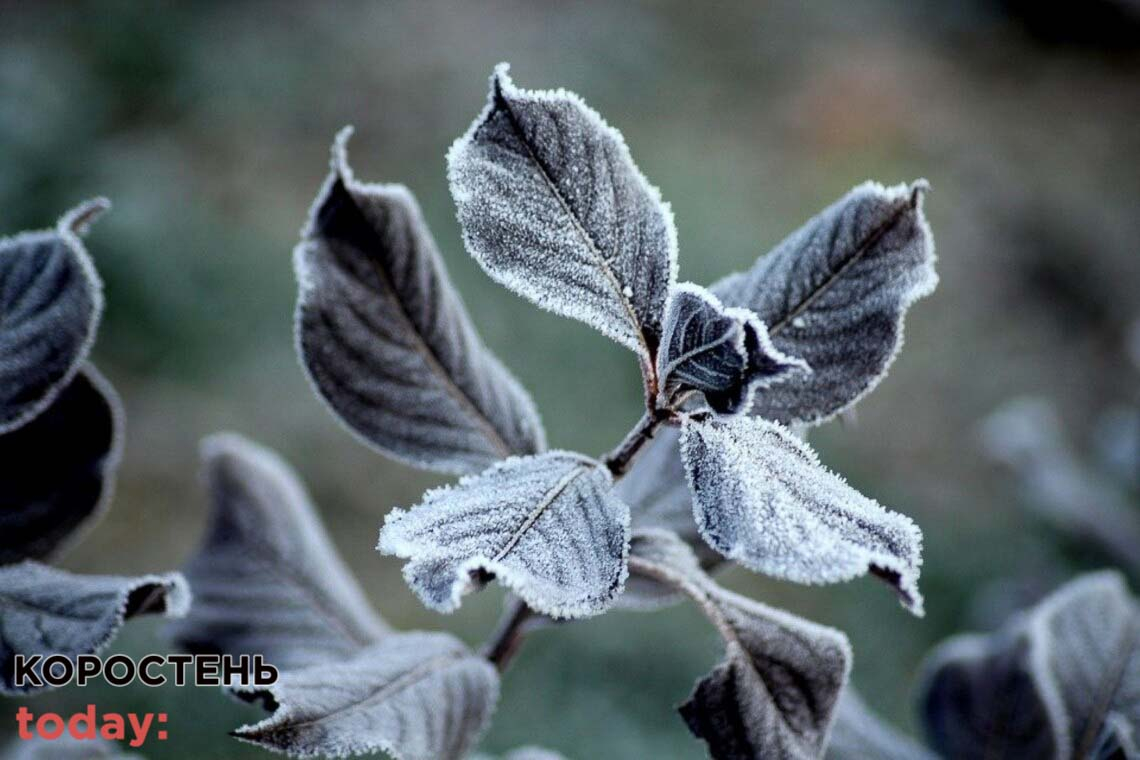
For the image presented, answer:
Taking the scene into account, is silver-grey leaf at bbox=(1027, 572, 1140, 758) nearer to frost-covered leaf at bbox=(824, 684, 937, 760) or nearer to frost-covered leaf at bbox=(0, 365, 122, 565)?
frost-covered leaf at bbox=(824, 684, 937, 760)

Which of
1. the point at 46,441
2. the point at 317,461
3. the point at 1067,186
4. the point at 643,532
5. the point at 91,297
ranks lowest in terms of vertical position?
the point at 317,461

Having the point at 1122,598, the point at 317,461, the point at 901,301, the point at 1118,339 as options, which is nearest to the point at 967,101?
the point at 1118,339

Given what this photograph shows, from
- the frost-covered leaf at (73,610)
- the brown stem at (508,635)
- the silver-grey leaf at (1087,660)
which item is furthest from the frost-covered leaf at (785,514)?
the silver-grey leaf at (1087,660)

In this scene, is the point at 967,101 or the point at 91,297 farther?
the point at 967,101

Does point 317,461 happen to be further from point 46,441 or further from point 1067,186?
point 1067,186

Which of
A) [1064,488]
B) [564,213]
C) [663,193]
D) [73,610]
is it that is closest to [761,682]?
[564,213]

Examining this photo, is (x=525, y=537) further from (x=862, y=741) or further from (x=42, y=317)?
(x=862, y=741)

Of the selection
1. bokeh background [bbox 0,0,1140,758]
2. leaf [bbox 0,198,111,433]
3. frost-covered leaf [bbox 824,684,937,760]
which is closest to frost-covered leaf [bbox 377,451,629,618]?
leaf [bbox 0,198,111,433]
